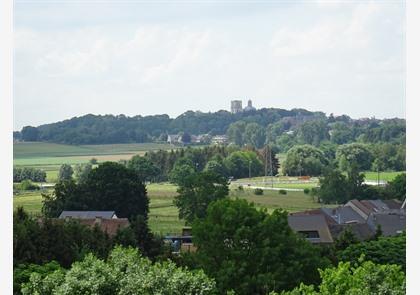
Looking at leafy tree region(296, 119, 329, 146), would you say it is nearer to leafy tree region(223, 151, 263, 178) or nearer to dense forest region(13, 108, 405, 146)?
dense forest region(13, 108, 405, 146)

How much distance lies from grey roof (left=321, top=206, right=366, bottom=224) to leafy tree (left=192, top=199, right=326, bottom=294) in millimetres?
5549

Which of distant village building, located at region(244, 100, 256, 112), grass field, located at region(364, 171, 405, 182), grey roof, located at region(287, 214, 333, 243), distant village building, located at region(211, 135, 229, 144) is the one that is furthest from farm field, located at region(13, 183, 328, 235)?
distant village building, located at region(211, 135, 229, 144)

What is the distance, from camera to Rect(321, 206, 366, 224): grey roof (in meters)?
14.8

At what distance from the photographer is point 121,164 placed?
16406mm

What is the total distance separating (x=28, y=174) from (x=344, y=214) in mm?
6550

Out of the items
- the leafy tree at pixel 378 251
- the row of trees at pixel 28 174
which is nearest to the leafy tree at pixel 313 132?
the row of trees at pixel 28 174

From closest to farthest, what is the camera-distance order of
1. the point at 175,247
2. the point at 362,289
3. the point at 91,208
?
the point at 362,289, the point at 175,247, the point at 91,208

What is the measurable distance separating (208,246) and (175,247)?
388 cm

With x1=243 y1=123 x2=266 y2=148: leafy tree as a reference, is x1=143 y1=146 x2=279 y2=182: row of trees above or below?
below

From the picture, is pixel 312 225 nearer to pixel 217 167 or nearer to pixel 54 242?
pixel 54 242

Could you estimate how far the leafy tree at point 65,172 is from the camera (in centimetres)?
1595

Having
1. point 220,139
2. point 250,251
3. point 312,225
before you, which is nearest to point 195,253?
point 250,251
